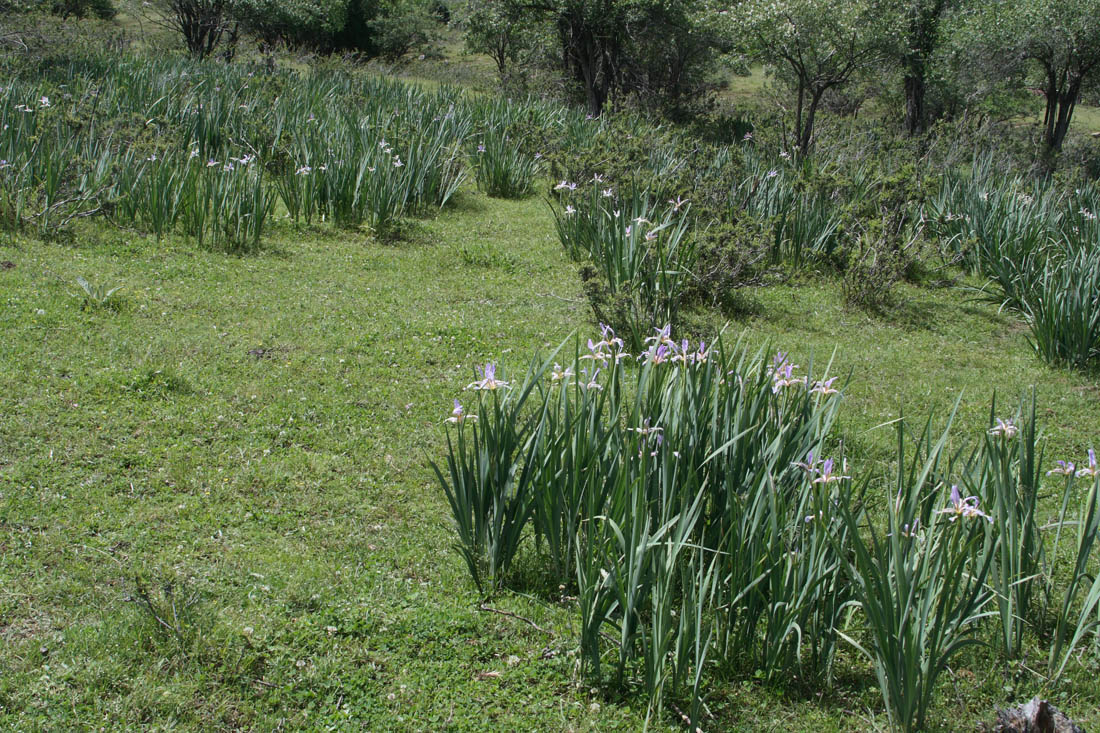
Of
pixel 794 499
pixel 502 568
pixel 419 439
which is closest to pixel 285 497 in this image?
pixel 419 439

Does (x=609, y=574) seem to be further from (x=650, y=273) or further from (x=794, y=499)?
(x=650, y=273)

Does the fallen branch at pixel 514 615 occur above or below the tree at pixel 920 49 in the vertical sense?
below

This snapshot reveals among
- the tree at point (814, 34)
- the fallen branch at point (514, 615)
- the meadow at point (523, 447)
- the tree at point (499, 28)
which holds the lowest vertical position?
the fallen branch at point (514, 615)

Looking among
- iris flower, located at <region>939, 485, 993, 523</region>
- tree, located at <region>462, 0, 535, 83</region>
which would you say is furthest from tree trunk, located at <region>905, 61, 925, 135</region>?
iris flower, located at <region>939, 485, 993, 523</region>

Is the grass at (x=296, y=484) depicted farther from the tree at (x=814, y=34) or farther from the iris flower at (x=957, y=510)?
the tree at (x=814, y=34)

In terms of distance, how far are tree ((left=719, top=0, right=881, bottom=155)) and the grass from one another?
7.39m

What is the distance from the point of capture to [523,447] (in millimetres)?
2947

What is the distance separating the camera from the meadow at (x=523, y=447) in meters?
2.49

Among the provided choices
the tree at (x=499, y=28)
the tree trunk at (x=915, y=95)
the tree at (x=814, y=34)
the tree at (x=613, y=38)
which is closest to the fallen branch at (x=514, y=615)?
the tree at (x=814, y=34)

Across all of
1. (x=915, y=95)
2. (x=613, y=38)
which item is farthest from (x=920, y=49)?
(x=613, y=38)

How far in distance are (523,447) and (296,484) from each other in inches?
50.5

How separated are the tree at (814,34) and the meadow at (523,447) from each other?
17.4 feet

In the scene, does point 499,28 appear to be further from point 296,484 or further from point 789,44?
point 296,484

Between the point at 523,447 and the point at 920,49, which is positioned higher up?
the point at 920,49
